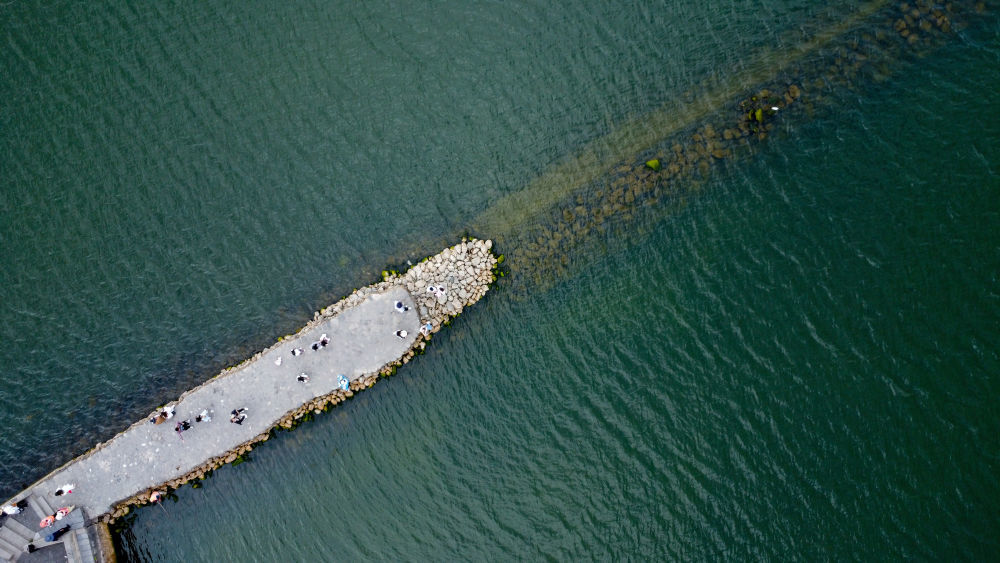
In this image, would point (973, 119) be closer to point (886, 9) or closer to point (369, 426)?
point (886, 9)

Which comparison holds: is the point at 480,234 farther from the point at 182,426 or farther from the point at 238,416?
the point at 182,426

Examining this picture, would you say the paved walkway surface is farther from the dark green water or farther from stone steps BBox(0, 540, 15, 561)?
stone steps BBox(0, 540, 15, 561)

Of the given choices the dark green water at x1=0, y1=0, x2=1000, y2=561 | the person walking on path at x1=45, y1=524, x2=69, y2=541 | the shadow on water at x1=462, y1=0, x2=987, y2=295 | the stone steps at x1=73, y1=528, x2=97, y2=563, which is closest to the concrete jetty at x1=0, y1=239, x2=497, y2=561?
the stone steps at x1=73, y1=528, x2=97, y2=563

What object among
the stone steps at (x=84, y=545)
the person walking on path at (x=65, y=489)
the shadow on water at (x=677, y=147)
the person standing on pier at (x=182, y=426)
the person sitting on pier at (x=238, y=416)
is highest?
the shadow on water at (x=677, y=147)

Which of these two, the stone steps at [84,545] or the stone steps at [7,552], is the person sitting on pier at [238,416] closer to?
the stone steps at [84,545]

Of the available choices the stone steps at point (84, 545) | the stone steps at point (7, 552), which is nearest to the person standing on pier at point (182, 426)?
the stone steps at point (84, 545)

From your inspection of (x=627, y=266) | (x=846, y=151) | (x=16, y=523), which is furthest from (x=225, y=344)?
(x=846, y=151)
